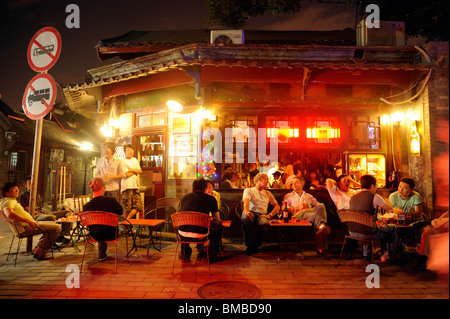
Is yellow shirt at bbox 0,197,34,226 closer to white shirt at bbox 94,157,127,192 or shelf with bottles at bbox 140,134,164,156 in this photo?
white shirt at bbox 94,157,127,192

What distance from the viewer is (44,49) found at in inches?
242

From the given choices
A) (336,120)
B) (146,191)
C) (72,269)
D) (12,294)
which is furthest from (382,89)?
(12,294)

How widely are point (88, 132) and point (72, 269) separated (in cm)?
2599

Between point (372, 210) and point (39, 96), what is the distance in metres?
7.36

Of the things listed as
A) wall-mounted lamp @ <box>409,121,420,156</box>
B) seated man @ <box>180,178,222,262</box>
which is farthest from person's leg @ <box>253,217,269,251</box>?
wall-mounted lamp @ <box>409,121,420,156</box>

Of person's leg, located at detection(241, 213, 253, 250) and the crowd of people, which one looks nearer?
the crowd of people

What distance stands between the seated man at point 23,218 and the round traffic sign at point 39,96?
1590 millimetres

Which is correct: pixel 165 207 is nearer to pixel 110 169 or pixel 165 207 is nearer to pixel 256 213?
pixel 110 169

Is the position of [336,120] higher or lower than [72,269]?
higher

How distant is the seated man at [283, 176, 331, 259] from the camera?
21.1ft

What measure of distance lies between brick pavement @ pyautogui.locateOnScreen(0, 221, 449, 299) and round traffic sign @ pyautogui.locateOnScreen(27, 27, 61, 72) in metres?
4.23

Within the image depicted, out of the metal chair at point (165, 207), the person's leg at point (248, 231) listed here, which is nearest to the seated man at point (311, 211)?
the person's leg at point (248, 231)

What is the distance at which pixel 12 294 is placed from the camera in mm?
4305
